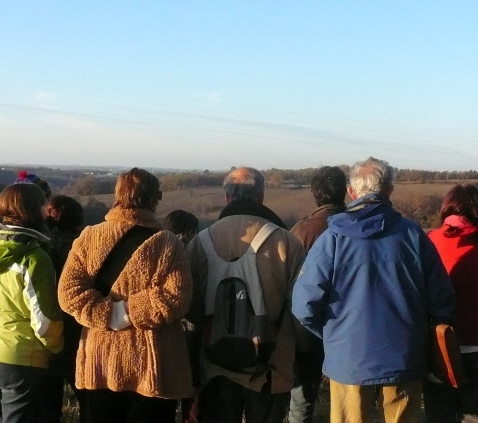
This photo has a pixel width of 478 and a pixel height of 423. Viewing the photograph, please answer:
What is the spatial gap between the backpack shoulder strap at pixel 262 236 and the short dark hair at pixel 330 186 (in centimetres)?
81

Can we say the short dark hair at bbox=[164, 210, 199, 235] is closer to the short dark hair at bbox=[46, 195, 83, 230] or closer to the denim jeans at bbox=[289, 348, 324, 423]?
the short dark hair at bbox=[46, 195, 83, 230]

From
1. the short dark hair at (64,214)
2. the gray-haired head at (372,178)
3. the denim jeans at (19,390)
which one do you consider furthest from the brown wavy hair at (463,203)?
the denim jeans at (19,390)

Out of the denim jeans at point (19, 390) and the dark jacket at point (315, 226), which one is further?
the dark jacket at point (315, 226)

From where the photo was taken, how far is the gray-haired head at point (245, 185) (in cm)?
371

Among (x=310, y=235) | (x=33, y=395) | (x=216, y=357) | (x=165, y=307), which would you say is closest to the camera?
(x=165, y=307)

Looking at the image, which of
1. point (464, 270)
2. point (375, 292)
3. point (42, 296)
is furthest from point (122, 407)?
point (464, 270)

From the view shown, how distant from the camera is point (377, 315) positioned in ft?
10.6

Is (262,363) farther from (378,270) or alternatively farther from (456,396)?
(456,396)

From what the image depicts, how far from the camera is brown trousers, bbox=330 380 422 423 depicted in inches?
130

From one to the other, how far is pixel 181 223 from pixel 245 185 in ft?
2.74

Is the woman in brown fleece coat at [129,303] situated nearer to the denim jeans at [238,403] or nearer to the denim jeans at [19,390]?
the denim jeans at [238,403]

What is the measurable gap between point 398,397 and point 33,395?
6.51 feet

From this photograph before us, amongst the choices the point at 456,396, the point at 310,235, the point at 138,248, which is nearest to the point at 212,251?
the point at 138,248

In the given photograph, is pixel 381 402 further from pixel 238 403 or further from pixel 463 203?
pixel 463 203
